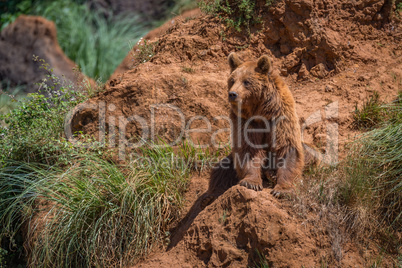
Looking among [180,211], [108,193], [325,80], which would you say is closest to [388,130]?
[325,80]

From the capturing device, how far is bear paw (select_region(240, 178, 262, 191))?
4.58m

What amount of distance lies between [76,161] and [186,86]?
6.64 ft

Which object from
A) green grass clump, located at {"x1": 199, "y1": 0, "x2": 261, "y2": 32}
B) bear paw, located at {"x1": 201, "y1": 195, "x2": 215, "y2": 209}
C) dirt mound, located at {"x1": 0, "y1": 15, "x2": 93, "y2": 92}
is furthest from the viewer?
dirt mound, located at {"x1": 0, "y1": 15, "x2": 93, "y2": 92}

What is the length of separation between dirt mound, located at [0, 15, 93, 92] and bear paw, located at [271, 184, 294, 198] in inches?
277

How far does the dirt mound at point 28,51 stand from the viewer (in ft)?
33.2

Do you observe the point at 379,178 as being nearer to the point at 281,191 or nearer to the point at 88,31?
the point at 281,191

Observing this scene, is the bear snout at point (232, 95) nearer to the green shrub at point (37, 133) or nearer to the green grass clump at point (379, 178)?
the green grass clump at point (379, 178)

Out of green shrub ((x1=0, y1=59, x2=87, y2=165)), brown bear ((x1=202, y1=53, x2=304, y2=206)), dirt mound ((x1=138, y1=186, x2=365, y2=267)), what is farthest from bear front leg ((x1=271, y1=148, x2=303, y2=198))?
green shrub ((x1=0, y1=59, x2=87, y2=165))

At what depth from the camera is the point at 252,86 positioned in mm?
4930

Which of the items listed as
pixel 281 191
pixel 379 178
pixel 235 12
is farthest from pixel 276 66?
pixel 281 191

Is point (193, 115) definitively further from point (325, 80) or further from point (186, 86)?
point (325, 80)

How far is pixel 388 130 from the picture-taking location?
4992 mm

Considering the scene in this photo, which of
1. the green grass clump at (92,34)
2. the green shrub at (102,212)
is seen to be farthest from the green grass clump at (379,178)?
the green grass clump at (92,34)

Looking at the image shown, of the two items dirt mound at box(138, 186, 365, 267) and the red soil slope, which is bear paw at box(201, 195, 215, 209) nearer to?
the red soil slope
